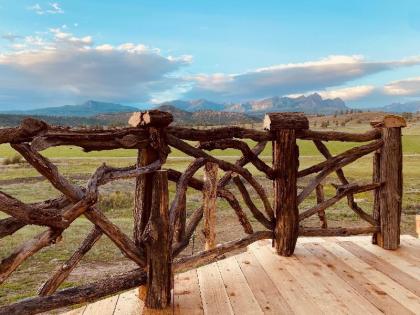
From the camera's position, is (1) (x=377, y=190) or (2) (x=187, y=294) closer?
(2) (x=187, y=294)

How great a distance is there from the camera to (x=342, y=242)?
660cm

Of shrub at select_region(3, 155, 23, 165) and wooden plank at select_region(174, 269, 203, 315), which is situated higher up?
wooden plank at select_region(174, 269, 203, 315)

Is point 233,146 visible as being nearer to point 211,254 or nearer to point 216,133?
point 216,133

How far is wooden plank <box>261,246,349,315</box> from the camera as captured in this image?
4.21 metres

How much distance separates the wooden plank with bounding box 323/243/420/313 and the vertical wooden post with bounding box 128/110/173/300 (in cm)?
243

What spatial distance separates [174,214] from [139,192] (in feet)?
1.27

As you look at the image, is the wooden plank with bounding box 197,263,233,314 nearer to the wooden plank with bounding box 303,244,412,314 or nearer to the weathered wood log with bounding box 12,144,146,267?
the weathered wood log with bounding box 12,144,146,267

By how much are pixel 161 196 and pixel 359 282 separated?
235cm

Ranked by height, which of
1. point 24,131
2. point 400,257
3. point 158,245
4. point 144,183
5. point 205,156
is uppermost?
point 24,131

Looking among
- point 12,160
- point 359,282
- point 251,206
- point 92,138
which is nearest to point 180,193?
point 92,138

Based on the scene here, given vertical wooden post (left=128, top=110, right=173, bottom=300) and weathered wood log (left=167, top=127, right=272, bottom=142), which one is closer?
vertical wooden post (left=128, top=110, right=173, bottom=300)

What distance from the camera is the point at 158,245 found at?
4.21 m

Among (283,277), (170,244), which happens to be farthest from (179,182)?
(283,277)

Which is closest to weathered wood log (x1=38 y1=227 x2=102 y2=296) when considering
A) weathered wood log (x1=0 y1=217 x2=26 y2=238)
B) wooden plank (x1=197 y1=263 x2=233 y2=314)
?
weathered wood log (x1=0 y1=217 x2=26 y2=238)
